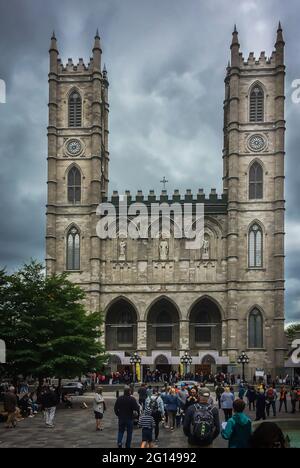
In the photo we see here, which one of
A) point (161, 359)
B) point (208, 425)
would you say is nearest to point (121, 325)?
point (161, 359)

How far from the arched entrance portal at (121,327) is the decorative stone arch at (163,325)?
5.05ft

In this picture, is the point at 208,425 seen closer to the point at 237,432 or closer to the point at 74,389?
the point at 237,432

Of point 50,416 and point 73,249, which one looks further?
point 73,249

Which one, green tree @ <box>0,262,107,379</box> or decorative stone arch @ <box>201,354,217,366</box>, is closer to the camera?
green tree @ <box>0,262,107,379</box>

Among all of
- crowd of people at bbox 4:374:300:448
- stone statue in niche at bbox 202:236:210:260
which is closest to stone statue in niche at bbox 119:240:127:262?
stone statue in niche at bbox 202:236:210:260

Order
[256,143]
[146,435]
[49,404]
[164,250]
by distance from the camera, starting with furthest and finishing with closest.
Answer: [256,143]
[164,250]
[49,404]
[146,435]

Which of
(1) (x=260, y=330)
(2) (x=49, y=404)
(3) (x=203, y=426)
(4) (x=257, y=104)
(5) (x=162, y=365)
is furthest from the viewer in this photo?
(4) (x=257, y=104)

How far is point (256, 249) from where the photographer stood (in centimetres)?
5741

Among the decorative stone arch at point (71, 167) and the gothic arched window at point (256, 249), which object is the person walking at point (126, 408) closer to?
the gothic arched window at point (256, 249)

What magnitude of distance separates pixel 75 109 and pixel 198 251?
18619 mm

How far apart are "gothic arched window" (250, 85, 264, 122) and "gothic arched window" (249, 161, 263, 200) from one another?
446 cm

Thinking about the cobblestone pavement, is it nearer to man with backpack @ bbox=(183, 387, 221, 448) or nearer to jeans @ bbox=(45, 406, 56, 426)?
jeans @ bbox=(45, 406, 56, 426)

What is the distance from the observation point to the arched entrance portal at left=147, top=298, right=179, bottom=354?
58125mm

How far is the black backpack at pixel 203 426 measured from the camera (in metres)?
8.27
